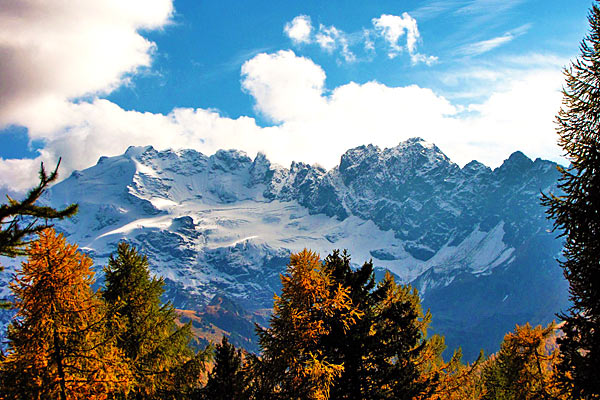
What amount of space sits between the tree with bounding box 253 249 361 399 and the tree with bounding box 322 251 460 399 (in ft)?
1.78

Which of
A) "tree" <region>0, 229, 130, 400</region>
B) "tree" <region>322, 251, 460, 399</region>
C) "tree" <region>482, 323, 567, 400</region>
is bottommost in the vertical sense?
"tree" <region>0, 229, 130, 400</region>

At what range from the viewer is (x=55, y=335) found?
11.0 m

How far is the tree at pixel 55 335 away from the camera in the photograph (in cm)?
1063

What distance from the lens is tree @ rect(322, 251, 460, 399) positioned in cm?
1317

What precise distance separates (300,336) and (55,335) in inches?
253

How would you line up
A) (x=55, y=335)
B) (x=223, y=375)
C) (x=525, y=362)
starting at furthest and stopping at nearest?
(x=223, y=375), (x=525, y=362), (x=55, y=335)

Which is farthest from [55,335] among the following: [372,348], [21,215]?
[372,348]

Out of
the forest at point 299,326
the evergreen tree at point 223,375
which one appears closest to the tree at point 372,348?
the forest at point 299,326

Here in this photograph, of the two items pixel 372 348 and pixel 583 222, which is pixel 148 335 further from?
pixel 583 222

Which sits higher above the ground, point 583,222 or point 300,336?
point 583,222

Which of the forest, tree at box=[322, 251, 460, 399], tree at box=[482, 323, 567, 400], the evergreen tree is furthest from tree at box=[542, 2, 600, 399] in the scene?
the evergreen tree

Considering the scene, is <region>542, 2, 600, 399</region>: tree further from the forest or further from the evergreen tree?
the evergreen tree

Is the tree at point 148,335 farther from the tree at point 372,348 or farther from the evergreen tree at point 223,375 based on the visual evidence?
the tree at point 372,348

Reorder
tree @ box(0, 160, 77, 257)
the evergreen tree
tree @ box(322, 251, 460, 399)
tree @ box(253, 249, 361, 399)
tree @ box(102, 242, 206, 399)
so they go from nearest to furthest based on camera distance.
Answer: tree @ box(0, 160, 77, 257) → tree @ box(253, 249, 361, 399) → tree @ box(322, 251, 460, 399) → tree @ box(102, 242, 206, 399) → the evergreen tree
